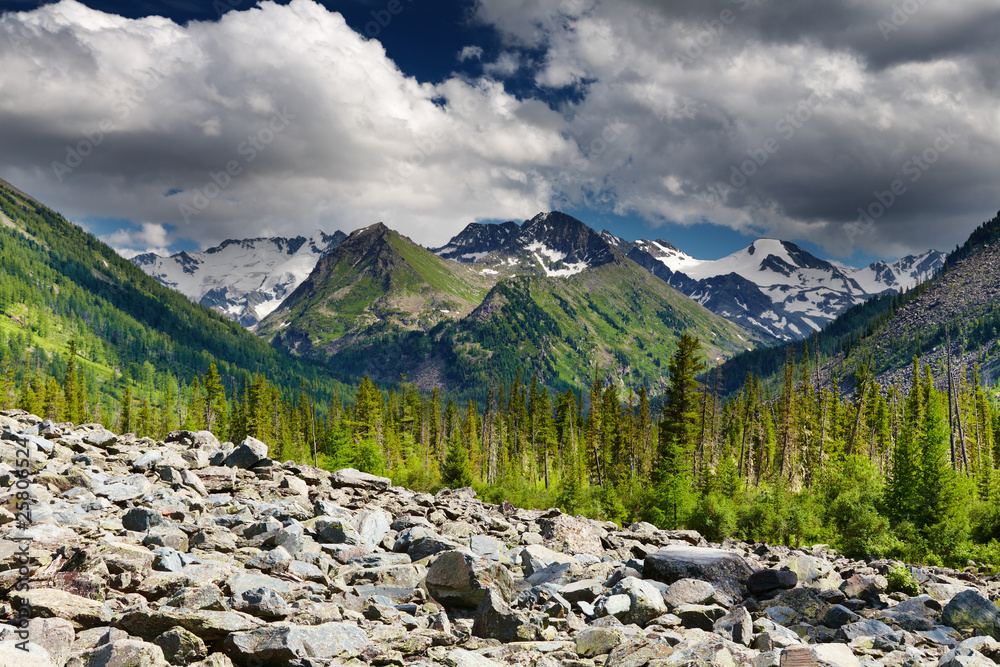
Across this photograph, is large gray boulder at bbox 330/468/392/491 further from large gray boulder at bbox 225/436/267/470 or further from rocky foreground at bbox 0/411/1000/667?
rocky foreground at bbox 0/411/1000/667

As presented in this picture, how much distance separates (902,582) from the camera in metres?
21.7

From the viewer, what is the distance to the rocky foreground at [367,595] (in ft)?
32.1

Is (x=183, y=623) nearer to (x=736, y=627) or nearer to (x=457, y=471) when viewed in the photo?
(x=736, y=627)

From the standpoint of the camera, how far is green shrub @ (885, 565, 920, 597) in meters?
21.3

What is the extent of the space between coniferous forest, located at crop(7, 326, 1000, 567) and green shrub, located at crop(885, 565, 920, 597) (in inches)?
638

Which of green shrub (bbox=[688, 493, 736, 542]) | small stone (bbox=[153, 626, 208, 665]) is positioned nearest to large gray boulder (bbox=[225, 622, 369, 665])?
small stone (bbox=[153, 626, 208, 665])

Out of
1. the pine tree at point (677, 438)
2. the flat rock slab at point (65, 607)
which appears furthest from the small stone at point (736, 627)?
the pine tree at point (677, 438)

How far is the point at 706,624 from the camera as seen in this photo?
1512cm

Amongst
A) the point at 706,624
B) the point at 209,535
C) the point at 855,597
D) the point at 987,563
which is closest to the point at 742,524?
the point at 987,563

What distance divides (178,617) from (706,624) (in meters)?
12.6

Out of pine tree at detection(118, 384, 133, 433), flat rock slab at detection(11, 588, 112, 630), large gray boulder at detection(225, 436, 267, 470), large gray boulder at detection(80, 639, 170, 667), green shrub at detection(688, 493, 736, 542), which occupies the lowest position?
large gray boulder at detection(80, 639, 170, 667)

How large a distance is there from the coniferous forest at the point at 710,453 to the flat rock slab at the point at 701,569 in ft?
70.9

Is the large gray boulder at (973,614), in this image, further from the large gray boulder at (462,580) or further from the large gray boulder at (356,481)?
→ the large gray boulder at (356,481)

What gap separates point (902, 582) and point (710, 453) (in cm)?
5044
